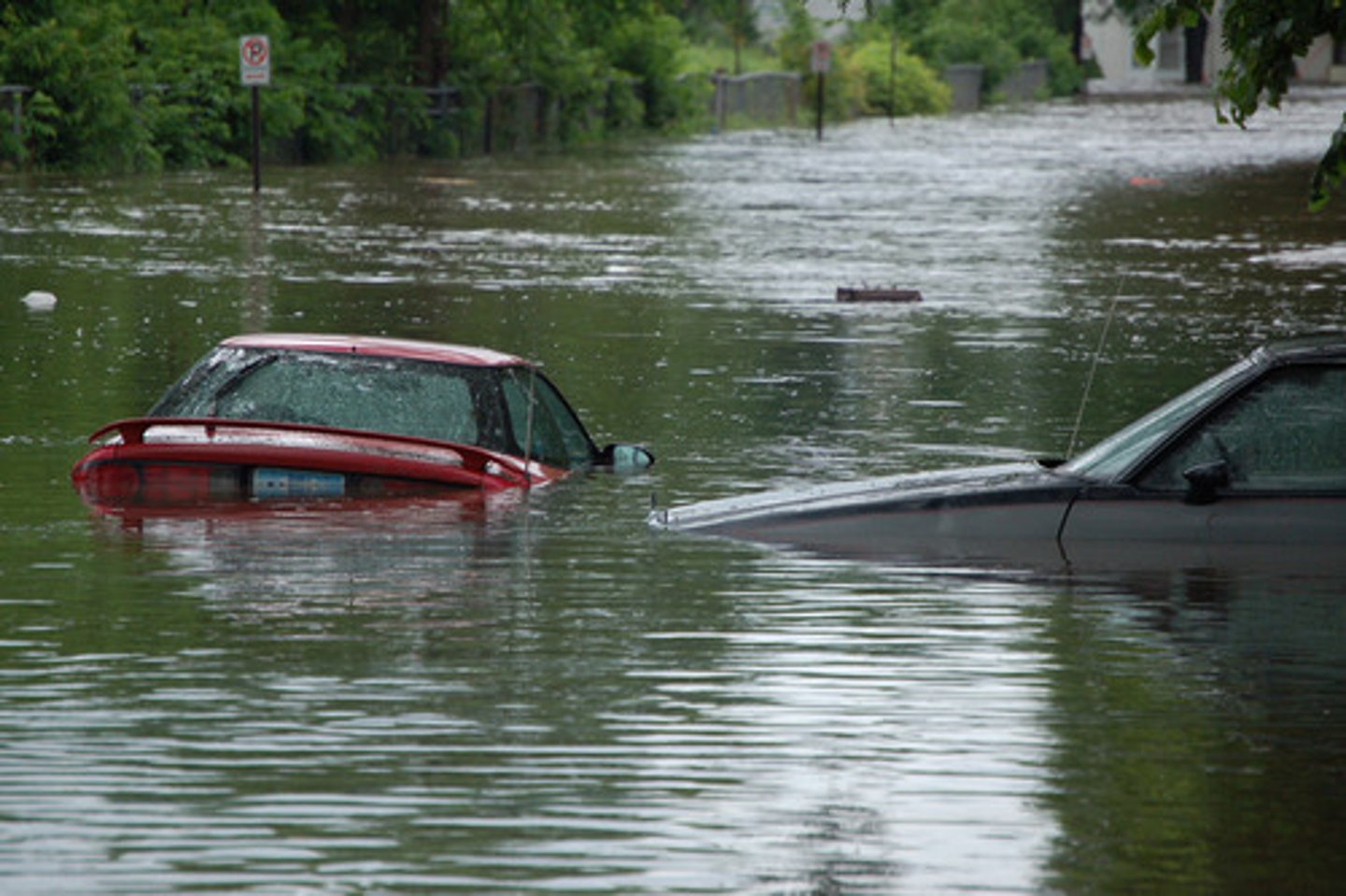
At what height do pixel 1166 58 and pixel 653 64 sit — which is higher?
pixel 1166 58

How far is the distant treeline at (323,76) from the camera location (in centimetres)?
4450

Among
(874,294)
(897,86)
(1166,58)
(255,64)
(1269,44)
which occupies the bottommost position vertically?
(874,294)

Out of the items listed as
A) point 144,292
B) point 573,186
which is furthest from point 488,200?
point 144,292

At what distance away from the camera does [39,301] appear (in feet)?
79.4

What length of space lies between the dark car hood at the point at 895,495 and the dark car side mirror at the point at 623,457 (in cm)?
124

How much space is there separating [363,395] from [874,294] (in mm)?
14065

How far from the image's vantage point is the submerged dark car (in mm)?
10000

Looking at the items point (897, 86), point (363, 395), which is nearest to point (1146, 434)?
point (363, 395)

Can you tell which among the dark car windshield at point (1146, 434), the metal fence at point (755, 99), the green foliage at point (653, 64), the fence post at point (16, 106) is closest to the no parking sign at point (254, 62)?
the fence post at point (16, 106)

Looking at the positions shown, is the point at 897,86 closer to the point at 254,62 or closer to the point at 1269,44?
the point at 254,62

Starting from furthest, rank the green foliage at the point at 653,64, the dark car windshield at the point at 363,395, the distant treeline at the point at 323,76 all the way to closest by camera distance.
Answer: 1. the green foliage at the point at 653,64
2. the distant treeline at the point at 323,76
3. the dark car windshield at the point at 363,395

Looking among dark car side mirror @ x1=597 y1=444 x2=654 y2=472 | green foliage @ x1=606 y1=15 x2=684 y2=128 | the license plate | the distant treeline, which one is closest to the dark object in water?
dark car side mirror @ x1=597 y1=444 x2=654 y2=472

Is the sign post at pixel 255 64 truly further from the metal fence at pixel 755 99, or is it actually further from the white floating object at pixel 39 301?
the metal fence at pixel 755 99

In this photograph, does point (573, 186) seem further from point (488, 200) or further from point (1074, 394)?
point (1074, 394)
